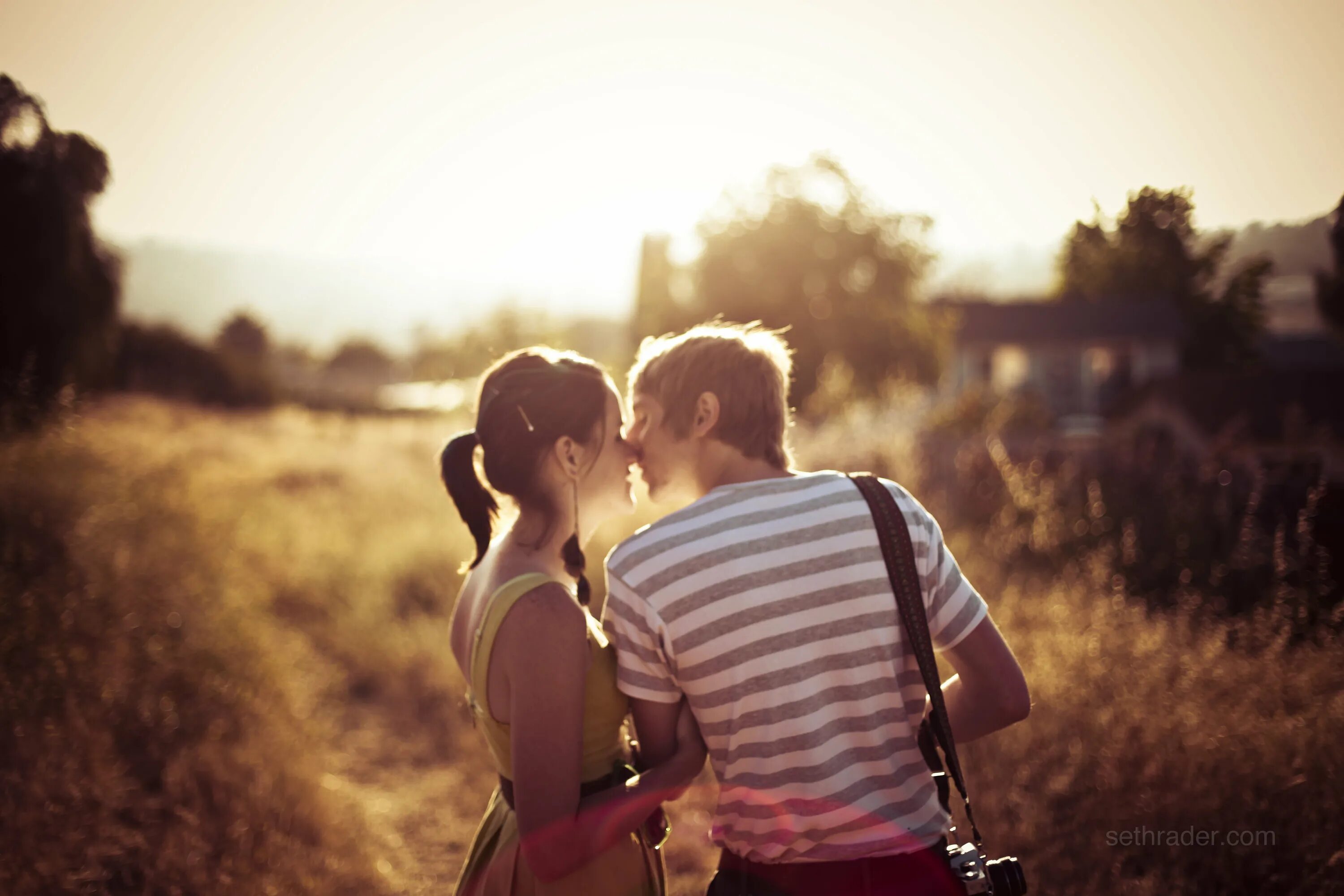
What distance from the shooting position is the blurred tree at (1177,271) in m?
3.26

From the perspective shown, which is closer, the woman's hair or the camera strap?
the camera strap

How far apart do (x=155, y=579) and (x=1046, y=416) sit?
10.3 metres

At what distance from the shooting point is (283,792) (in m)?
3.75

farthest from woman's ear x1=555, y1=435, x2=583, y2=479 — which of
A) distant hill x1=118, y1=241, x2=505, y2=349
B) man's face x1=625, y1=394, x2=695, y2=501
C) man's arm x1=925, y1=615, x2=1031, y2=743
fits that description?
distant hill x1=118, y1=241, x2=505, y2=349

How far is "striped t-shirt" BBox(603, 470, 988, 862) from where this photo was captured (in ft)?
5.05

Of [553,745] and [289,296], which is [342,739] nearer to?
[553,745]

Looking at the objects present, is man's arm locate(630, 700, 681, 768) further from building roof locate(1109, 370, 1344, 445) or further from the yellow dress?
building roof locate(1109, 370, 1344, 445)

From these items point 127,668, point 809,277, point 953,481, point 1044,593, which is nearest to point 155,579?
point 127,668

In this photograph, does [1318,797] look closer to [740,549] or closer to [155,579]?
[740,549]

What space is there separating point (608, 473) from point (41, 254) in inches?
194

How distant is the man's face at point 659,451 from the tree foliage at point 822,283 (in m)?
13.6

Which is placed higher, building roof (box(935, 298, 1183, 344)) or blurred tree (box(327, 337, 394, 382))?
blurred tree (box(327, 337, 394, 382))

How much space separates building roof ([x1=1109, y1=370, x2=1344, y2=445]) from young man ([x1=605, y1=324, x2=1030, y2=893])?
2797mm

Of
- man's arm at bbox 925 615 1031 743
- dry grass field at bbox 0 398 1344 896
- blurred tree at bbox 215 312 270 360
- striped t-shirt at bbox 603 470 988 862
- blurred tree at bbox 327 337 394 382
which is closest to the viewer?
striped t-shirt at bbox 603 470 988 862
